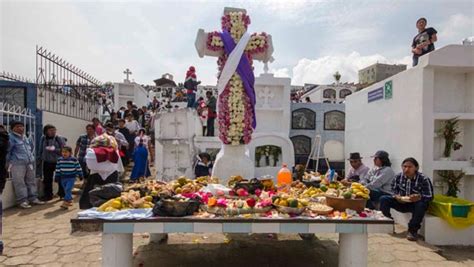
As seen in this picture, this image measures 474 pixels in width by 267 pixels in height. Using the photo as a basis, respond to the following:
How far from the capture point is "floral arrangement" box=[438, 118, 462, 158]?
557cm

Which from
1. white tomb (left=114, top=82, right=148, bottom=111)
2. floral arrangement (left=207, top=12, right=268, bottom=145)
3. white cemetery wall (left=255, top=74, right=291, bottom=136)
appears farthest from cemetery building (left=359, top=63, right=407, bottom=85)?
floral arrangement (left=207, top=12, right=268, bottom=145)

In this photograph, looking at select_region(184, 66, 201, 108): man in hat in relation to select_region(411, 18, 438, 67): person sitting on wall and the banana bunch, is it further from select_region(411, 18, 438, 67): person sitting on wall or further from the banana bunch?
the banana bunch

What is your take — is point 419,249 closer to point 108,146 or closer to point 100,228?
point 100,228

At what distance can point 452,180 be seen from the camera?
5531 millimetres

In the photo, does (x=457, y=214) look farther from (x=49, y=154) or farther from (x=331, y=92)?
(x=331, y=92)

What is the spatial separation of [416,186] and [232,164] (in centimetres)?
268

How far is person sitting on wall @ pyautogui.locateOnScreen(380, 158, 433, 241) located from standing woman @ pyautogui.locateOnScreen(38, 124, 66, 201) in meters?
6.24

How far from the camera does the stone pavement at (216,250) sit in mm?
4020

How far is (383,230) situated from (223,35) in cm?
340

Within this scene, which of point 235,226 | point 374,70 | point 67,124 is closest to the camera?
point 235,226

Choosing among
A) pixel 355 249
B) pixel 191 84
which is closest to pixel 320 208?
pixel 355 249

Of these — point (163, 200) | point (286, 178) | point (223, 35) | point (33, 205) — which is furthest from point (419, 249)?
point (33, 205)

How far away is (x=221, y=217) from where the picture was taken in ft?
9.69

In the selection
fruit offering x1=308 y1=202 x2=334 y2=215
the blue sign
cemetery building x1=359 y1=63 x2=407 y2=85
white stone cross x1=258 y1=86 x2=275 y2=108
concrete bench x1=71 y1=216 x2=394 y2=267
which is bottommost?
concrete bench x1=71 y1=216 x2=394 y2=267
